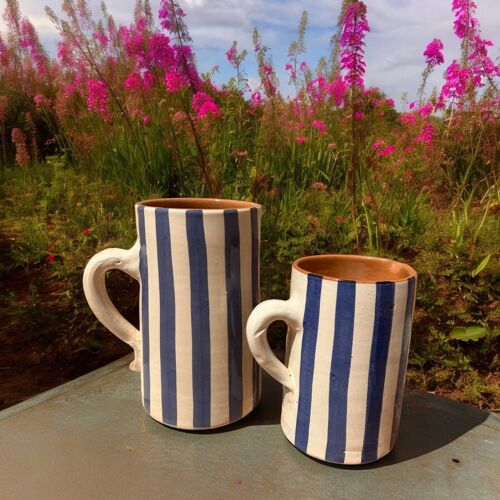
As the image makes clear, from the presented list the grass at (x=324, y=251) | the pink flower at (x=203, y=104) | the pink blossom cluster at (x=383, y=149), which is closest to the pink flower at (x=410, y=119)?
the pink blossom cluster at (x=383, y=149)

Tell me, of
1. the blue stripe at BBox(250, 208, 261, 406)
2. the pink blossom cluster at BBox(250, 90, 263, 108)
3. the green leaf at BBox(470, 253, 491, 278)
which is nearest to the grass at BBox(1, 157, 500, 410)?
the green leaf at BBox(470, 253, 491, 278)

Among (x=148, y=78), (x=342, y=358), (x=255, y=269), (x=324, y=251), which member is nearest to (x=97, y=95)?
(x=148, y=78)

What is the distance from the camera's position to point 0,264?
1514 mm

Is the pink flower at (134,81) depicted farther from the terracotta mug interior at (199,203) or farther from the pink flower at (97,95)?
the terracotta mug interior at (199,203)

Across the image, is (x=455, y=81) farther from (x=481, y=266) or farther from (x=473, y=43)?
(x=481, y=266)

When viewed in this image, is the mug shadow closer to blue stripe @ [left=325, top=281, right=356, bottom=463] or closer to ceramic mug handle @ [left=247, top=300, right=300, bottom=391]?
blue stripe @ [left=325, top=281, right=356, bottom=463]

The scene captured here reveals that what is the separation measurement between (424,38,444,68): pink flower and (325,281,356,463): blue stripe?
145 cm

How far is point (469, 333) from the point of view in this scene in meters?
1.21

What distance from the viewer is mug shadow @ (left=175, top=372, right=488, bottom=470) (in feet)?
2.52

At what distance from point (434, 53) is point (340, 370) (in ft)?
4.96

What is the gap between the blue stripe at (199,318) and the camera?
70 cm

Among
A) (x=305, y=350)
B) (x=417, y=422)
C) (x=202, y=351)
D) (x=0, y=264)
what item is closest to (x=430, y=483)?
(x=417, y=422)

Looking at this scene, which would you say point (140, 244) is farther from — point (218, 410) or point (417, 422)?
point (417, 422)

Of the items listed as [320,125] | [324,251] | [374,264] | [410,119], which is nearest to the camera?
[374,264]
